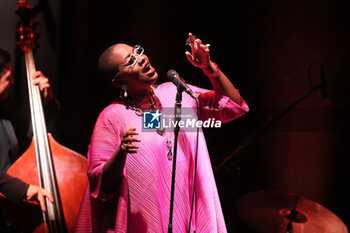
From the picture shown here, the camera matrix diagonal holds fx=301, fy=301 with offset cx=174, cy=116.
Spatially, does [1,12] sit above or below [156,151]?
above

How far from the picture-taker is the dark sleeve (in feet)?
4.34

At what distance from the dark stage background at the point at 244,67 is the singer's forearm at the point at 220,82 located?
0.43m

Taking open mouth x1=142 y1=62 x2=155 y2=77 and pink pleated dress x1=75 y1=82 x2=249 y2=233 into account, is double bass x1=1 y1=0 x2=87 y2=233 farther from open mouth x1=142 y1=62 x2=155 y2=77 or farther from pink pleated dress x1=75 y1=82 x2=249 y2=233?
open mouth x1=142 y1=62 x2=155 y2=77

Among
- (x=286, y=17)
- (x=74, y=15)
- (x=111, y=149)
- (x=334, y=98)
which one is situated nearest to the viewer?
(x=111, y=149)

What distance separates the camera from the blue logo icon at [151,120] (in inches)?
46.9

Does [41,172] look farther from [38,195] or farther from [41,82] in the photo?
[41,82]

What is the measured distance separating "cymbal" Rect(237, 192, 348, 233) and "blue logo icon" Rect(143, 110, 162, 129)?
930 millimetres

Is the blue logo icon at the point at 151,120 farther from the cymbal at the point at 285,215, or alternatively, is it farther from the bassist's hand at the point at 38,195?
the cymbal at the point at 285,215

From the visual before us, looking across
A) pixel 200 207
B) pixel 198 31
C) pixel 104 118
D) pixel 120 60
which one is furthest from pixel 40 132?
pixel 198 31

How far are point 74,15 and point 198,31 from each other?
68 centimetres

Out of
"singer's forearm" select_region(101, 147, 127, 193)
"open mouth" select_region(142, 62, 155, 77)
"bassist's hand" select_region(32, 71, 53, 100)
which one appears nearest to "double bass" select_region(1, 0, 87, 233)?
"bassist's hand" select_region(32, 71, 53, 100)

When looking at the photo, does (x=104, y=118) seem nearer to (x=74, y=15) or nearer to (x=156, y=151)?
(x=156, y=151)

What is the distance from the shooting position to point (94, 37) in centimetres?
157

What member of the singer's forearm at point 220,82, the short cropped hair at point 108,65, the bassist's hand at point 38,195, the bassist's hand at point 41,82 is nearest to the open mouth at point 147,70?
the short cropped hair at point 108,65
